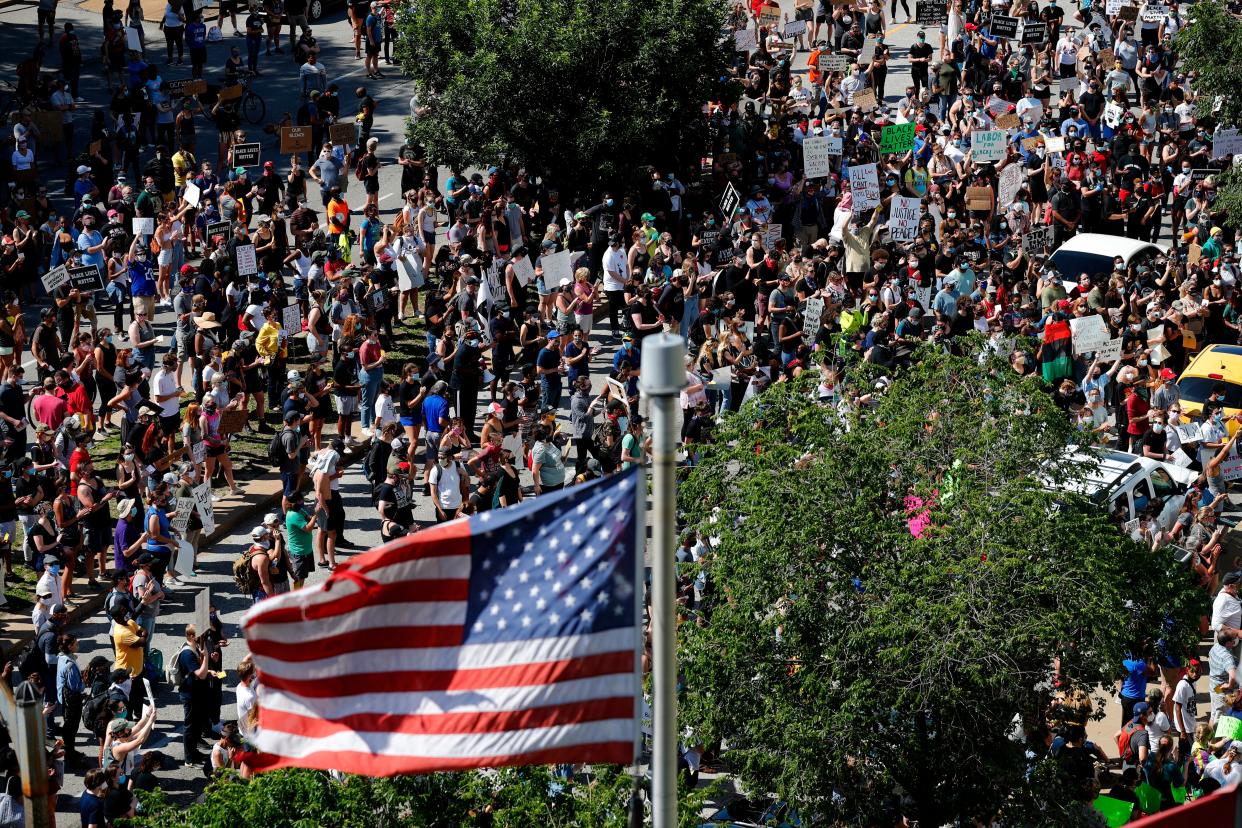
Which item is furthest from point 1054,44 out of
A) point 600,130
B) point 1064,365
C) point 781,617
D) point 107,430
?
point 781,617

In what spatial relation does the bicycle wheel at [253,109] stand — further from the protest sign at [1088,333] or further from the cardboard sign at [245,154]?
the protest sign at [1088,333]

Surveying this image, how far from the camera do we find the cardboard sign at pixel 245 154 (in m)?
33.5

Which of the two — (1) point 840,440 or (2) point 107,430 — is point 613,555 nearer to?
(1) point 840,440

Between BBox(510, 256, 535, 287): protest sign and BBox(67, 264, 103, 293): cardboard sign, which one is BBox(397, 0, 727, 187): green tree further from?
BBox(67, 264, 103, 293): cardboard sign

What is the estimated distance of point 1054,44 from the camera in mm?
42594

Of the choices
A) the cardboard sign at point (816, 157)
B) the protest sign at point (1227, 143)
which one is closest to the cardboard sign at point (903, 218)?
the cardboard sign at point (816, 157)

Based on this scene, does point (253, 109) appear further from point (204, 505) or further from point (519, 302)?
point (204, 505)

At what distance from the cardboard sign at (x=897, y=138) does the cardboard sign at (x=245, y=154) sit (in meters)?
11.1

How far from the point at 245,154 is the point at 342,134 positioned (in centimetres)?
291

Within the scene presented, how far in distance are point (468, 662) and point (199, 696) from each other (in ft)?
35.0

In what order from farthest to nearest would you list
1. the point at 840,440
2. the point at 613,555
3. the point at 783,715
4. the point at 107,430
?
the point at 107,430
the point at 840,440
the point at 783,715
the point at 613,555

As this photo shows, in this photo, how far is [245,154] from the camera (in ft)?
110

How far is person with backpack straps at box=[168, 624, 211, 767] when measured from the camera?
19.7 m

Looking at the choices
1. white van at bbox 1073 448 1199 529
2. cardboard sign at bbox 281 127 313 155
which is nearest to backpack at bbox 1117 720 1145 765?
white van at bbox 1073 448 1199 529
